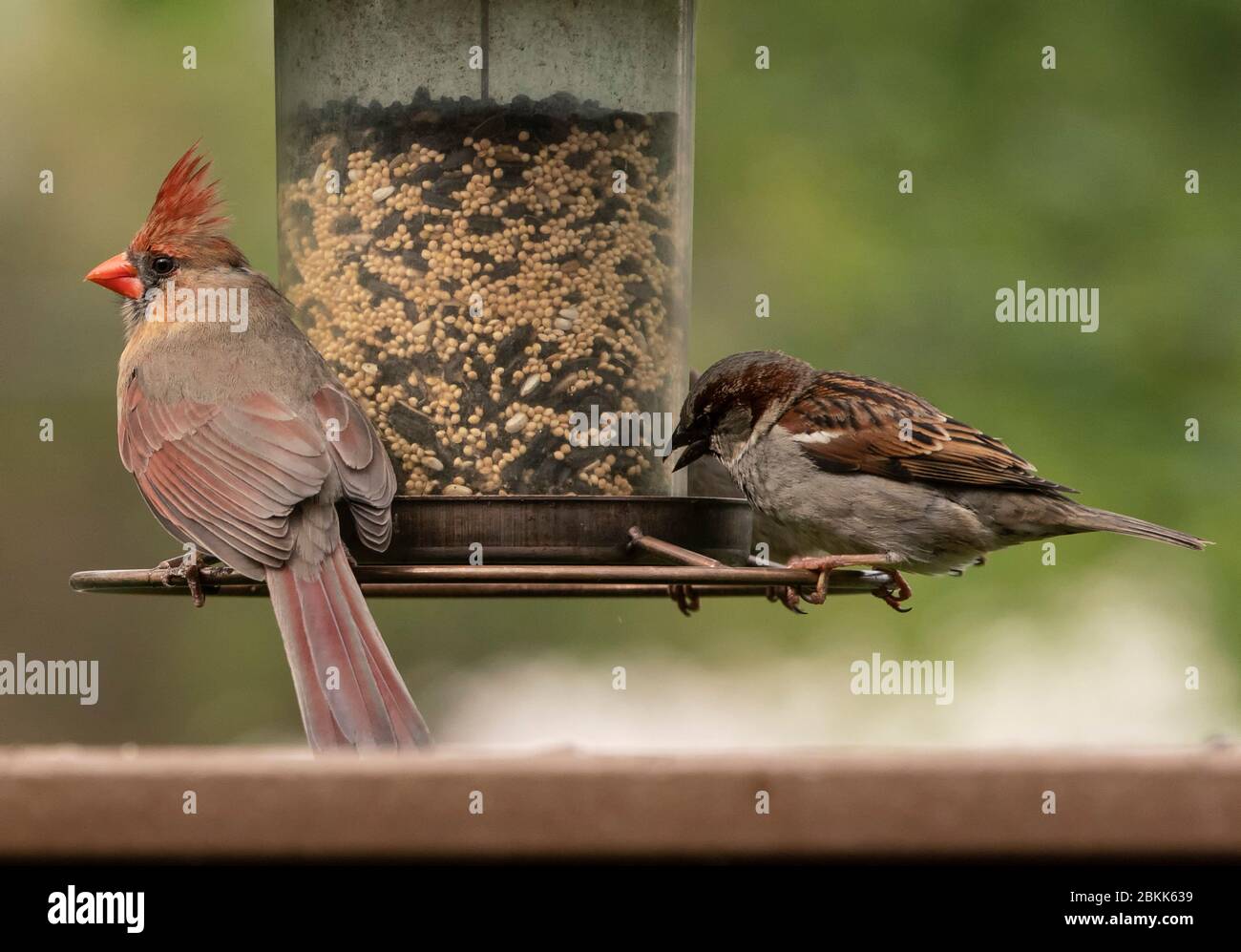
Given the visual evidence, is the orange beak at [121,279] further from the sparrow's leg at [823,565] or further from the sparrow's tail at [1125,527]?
the sparrow's tail at [1125,527]

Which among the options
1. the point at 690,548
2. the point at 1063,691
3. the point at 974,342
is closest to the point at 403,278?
the point at 690,548

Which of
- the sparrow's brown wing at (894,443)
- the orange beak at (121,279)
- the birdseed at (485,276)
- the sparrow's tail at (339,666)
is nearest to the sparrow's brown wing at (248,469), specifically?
the sparrow's tail at (339,666)

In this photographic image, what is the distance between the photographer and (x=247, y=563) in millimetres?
4887

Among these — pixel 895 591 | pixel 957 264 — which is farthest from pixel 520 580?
pixel 957 264

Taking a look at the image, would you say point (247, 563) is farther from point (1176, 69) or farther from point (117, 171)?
point (117, 171)

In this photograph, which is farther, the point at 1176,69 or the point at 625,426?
the point at 1176,69

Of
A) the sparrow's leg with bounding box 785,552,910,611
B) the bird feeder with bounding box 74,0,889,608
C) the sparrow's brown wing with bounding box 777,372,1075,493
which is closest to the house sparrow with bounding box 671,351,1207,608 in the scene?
the sparrow's brown wing with bounding box 777,372,1075,493

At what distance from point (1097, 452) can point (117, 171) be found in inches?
219

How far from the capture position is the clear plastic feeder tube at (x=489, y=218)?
5.18 metres

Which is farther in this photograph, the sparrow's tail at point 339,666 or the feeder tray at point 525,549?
the feeder tray at point 525,549

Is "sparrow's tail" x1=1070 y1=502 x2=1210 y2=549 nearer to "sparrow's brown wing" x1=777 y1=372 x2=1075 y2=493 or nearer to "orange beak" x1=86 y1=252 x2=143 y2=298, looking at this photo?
"sparrow's brown wing" x1=777 y1=372 x2=1075 y2=493

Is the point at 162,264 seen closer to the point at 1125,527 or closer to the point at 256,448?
the point at 256,448

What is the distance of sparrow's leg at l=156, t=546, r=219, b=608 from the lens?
480cm

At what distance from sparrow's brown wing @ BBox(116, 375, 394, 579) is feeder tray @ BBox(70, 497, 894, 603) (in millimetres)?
140
